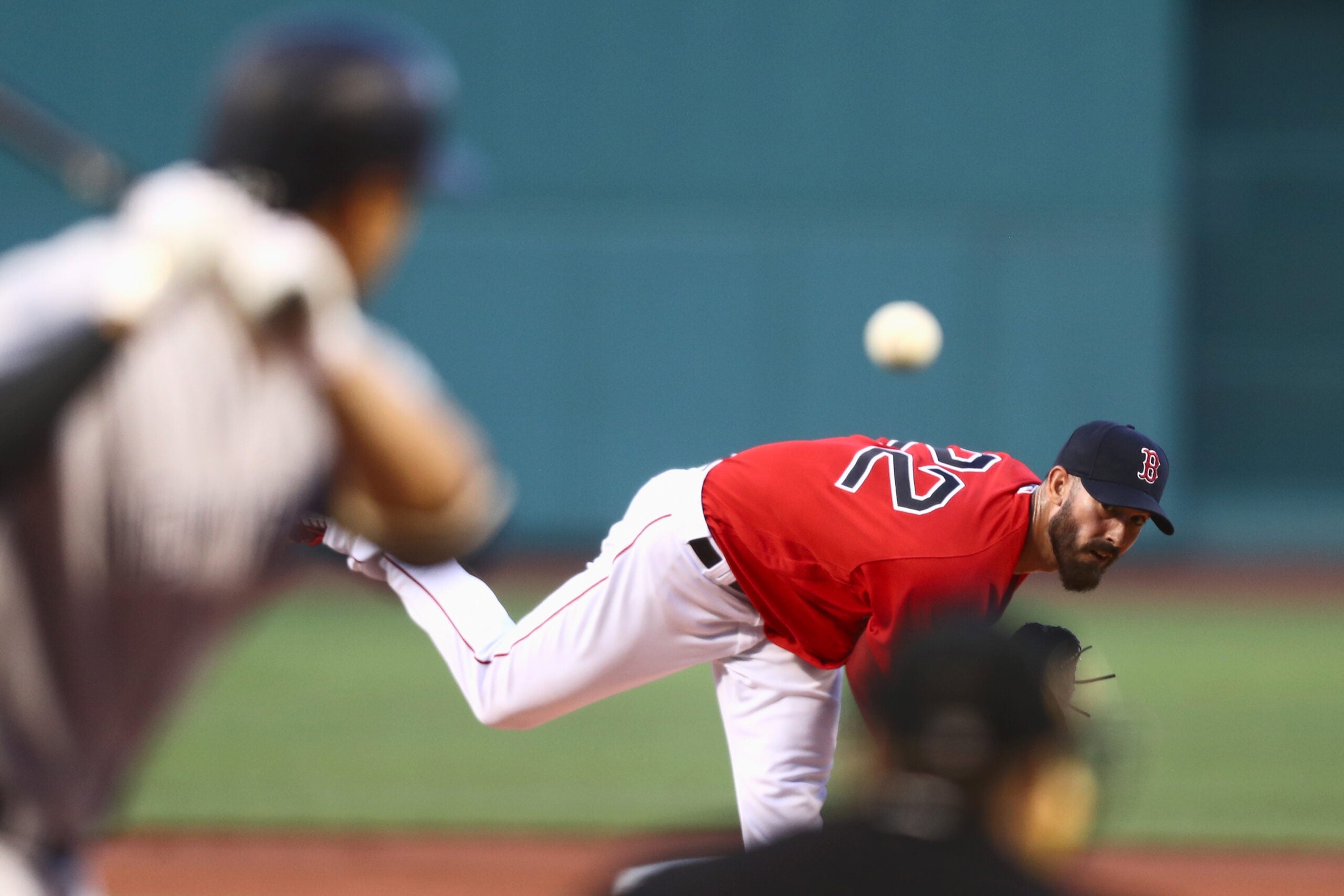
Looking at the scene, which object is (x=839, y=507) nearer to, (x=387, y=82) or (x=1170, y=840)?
(x=387, y=82)

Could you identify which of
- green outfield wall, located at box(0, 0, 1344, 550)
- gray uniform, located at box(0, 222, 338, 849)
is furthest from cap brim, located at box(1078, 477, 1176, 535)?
green outfield wall, located at box(0, 0, 1344, 550)

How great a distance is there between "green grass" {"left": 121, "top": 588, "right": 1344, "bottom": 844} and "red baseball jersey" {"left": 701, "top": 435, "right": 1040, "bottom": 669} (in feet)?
4.98

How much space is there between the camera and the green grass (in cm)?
750

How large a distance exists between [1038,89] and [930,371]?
339 centimetres

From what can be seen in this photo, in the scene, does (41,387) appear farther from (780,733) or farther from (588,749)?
(588,749)

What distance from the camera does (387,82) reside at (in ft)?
6.38

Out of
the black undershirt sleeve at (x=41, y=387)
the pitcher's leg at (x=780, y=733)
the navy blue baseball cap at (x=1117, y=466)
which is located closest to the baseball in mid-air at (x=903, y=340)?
the navy blue baseball cap at (x=1117, y=466)

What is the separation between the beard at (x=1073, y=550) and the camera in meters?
4.09

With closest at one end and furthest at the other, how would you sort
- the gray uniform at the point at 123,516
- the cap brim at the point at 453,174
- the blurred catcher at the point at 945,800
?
the blurred catcher at the point at 945,800
the gray uniform at the point at 123,516
the cap brim at the point at 453,174

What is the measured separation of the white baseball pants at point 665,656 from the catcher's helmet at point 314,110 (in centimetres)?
242

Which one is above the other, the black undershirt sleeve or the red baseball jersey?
the black undershirt sleeve

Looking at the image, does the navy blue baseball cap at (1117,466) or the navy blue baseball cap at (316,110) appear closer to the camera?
the navy blue baseball cap at (316,110)

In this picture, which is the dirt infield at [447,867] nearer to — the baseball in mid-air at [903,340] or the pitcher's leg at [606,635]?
the pitcher's leg at [606,635]

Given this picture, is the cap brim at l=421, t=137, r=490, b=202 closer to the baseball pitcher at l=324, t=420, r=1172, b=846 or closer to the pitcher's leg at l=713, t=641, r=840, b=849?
the baseball pitcher at l=324, t=420, r=1172, b=846
